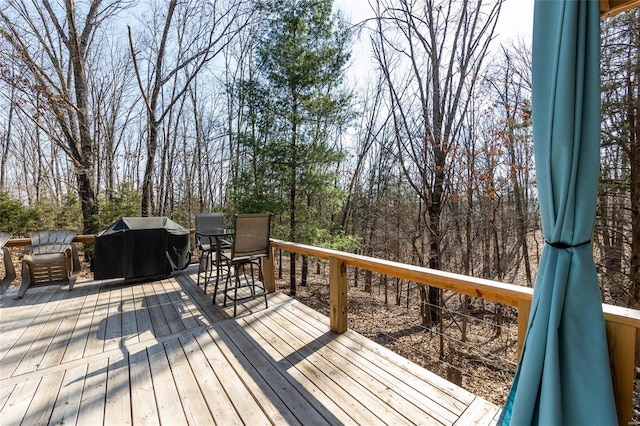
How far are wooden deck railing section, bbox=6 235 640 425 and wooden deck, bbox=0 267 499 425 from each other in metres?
0.47

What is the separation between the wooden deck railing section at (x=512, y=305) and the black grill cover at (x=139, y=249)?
9.79 ft

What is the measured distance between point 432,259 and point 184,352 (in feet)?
17.6

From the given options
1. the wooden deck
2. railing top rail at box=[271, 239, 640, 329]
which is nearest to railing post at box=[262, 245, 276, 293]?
the wooden deck

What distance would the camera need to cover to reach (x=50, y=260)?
4035mm

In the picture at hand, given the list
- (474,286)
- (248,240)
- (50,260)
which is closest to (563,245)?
(474,286)

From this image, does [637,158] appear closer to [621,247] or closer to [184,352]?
[621,247]

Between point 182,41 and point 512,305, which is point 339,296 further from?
point 182,41

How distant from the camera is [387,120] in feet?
32.3

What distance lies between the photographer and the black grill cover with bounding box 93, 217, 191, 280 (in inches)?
163

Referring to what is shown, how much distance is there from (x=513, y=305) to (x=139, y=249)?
480 centimetres

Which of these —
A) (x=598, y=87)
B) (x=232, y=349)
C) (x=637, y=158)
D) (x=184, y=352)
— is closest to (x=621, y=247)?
(x=637, y=158)

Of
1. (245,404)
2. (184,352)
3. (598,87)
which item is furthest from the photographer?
(184,352)

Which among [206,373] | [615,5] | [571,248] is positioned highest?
[615,5]

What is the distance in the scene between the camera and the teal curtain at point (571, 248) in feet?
3.42
